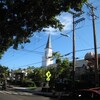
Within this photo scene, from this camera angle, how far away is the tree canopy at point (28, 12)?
1457 centimetres

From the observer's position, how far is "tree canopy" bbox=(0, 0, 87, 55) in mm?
14570

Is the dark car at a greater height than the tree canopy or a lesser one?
lesser

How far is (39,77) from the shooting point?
87438 mm

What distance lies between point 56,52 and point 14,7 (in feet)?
195

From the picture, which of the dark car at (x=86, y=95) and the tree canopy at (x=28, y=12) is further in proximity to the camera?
the dark car at (x=86, y=95)

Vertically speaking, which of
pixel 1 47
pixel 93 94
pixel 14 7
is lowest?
pixel 93 94

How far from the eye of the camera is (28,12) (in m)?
15.0

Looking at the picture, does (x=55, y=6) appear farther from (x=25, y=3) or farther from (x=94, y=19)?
(x=94, y=19)

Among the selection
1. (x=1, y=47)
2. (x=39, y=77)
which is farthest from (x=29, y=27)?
(x=39, y=77)

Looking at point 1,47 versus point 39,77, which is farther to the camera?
point 39,77

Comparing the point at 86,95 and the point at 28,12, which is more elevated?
the point at 28,12

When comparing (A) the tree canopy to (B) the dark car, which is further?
(B) the dark car

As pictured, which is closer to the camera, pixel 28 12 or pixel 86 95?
pixel 28 12

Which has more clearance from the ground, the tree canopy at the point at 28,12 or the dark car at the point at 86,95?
the tree canopy at the point at 28,12
